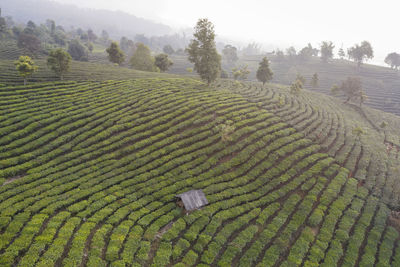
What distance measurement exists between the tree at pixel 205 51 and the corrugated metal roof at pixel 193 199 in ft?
121

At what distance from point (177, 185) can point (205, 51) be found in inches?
1450

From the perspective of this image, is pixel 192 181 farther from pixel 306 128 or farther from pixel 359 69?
pixel 359 69

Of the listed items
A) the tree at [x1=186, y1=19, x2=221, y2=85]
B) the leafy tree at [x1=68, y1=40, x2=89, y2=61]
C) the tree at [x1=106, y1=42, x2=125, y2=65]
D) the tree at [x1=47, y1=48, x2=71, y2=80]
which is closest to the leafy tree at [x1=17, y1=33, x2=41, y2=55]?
the leafy tree at [x1=68, y1=40, x2=89, y2=61]

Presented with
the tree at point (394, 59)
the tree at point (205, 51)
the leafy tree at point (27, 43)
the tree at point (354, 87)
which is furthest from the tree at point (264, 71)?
the tree at point (394, 59)

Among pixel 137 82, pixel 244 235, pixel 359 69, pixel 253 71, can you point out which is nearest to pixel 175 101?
pixel 137 82

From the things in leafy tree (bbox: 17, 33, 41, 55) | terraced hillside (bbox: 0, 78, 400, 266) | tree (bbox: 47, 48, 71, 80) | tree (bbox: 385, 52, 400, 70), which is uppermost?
tree (bbox: 385, 52, 400, 70)

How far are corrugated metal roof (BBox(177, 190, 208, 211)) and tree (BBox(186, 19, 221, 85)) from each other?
1451 inches

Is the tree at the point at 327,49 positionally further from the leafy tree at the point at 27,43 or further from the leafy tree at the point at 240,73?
the leafy tree at the point at 27,43

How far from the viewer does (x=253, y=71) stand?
443 feet

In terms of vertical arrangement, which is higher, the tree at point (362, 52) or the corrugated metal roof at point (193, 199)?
the tree at point (362, 52)

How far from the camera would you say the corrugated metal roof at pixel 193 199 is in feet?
74.4

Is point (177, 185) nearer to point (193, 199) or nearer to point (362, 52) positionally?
point (193, 199)

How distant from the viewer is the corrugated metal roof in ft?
74.4

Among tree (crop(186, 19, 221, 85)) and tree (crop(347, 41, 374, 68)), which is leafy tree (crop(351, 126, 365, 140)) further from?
tree (crop(347, 41, 374, 68))
